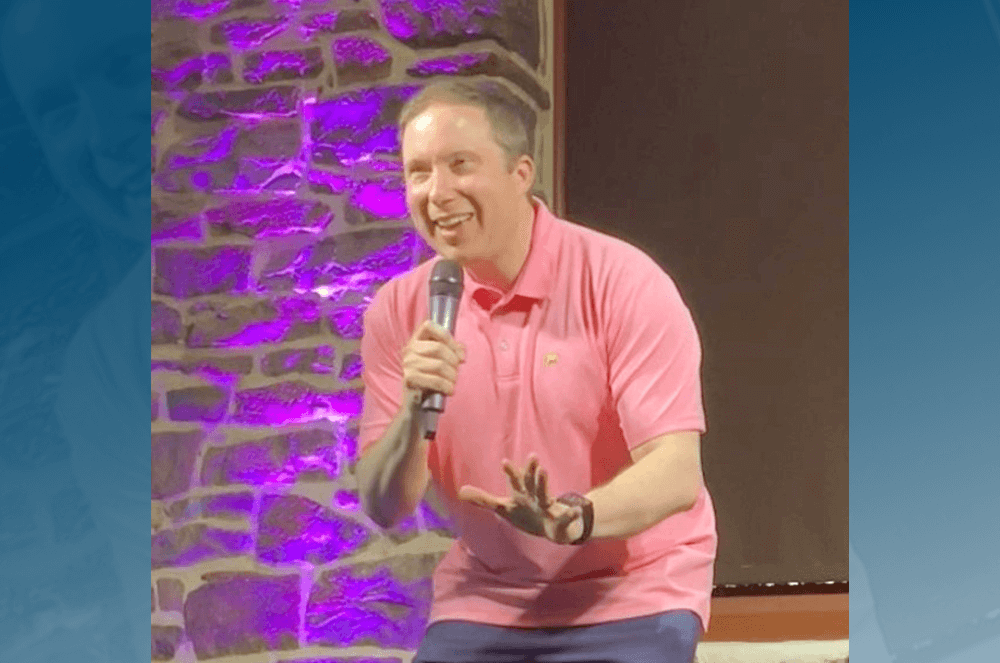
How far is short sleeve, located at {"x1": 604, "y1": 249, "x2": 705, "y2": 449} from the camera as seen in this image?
9.48 ft

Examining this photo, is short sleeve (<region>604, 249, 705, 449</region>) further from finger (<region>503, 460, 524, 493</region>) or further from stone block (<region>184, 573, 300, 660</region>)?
stone block (<region>184, 573, 300, 660</region>)

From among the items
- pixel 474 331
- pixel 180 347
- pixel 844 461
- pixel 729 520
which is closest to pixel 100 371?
pixel 180 347

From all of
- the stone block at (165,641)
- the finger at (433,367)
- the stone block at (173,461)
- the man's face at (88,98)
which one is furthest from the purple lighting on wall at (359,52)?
the stone block at (165,641)

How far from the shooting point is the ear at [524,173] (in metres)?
3.12

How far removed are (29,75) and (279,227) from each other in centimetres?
76

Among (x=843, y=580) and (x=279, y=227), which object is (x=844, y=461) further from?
(x=279, y=227)

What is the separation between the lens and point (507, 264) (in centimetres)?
309

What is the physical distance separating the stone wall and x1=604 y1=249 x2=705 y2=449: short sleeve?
430mm

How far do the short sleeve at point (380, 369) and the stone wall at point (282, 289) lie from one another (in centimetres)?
12

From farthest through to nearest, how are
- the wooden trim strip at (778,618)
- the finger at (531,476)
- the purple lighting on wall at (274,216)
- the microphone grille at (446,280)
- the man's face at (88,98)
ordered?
the man's face at (88,98)
the purple lighting on wall at (274,216)
the wooden trim strip at (778,618)
the microphone grille at (446,280)
the finger at (531,476)

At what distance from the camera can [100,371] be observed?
11.9ft

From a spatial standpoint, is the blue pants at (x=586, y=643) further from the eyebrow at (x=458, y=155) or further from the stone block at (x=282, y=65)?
the stone block at (x=282, y=65)

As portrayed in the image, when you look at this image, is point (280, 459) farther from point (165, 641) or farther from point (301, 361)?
point (165, 641)

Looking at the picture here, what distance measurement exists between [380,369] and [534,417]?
389 mm
